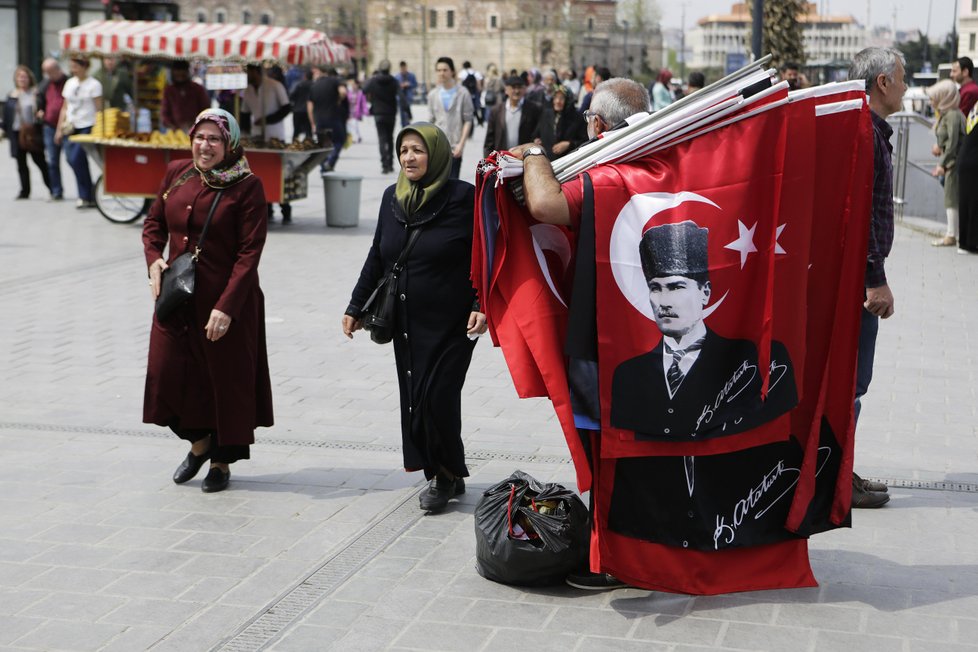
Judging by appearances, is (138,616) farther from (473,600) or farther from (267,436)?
(267,436)

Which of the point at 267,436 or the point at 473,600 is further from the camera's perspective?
the point at 267,436

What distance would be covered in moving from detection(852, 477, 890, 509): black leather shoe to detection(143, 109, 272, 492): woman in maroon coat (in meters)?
2.62

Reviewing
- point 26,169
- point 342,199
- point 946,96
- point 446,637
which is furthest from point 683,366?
point 26,169

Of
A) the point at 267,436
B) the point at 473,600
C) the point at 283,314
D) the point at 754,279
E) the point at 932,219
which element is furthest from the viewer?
the point at 932,219

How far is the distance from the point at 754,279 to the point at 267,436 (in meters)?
3.33

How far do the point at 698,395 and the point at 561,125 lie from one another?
1095cm

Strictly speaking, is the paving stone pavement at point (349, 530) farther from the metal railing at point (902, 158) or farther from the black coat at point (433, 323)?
the metal railing at point (902, 158)

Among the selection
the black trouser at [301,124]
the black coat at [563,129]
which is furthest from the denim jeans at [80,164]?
the black trouser at [301,124]

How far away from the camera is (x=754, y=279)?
4.30 meters

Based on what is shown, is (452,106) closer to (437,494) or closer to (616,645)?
(437,494)

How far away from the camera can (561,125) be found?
1496 cm

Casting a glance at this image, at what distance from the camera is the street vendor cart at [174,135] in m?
14.7

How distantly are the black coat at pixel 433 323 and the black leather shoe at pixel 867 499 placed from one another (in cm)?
172

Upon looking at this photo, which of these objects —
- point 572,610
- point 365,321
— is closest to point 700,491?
point 572,610
